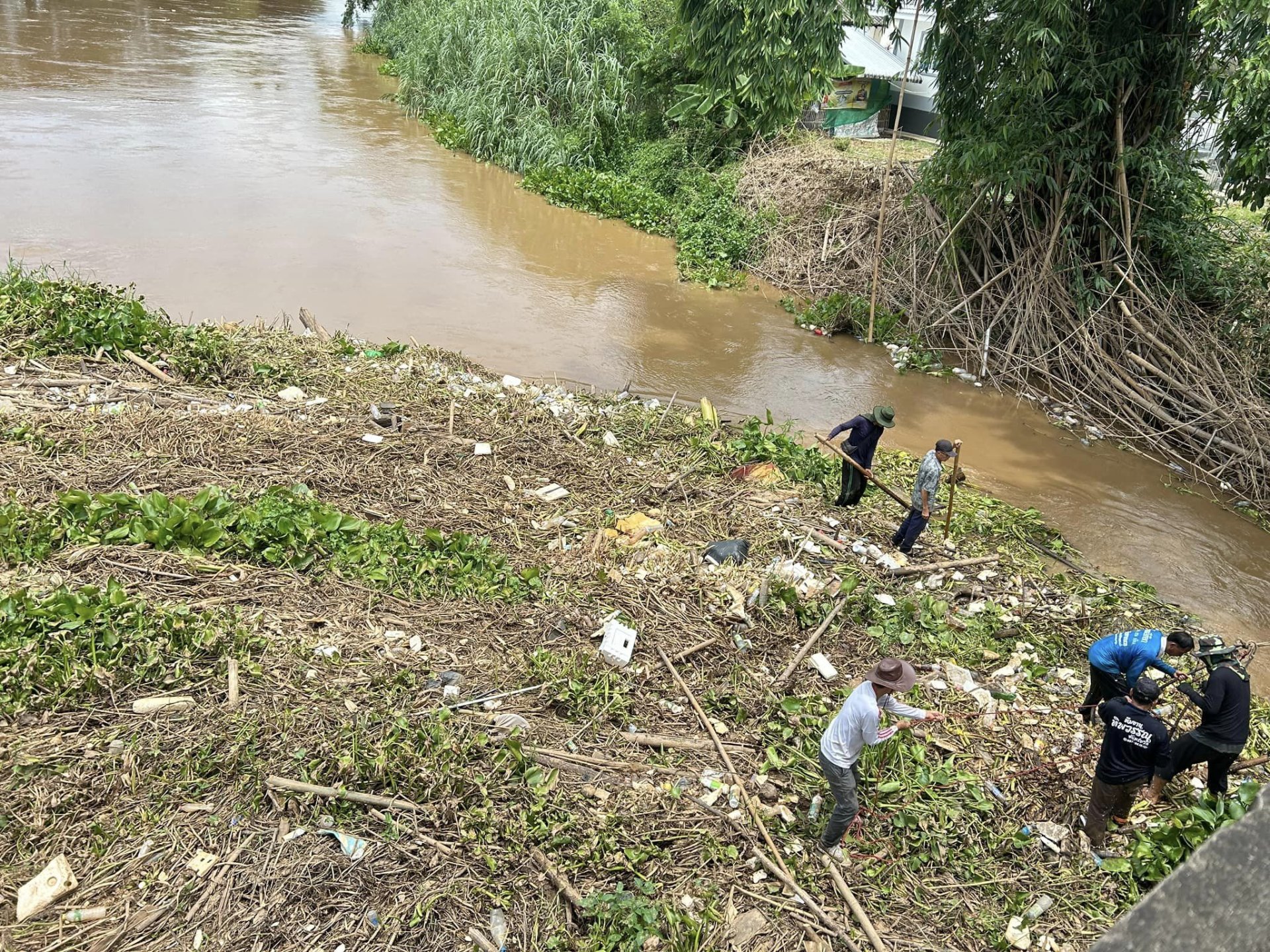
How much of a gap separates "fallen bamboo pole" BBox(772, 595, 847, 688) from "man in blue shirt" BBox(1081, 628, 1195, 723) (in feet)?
5.00

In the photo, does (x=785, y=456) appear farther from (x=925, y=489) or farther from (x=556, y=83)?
(x=556, y=83)

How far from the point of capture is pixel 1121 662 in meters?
5.14

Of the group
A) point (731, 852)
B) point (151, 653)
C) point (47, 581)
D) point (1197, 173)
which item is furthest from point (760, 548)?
point (1197, 173)

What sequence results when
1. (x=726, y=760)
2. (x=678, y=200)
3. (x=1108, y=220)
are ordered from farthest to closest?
(x=678, y=200)
(x=1108, y=220)
(x=726, y=760)

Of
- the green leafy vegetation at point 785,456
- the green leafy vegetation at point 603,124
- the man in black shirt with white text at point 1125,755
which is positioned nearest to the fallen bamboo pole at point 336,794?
the man in black shirt with white text at point 1125,755

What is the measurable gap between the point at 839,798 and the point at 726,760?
27.4 inches

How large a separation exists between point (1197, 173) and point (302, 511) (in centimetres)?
1068

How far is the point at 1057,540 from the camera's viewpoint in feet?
25.9

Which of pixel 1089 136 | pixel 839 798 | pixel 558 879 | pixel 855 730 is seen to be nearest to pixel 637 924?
pixel 558 879

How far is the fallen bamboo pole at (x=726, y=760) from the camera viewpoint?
14.3 ft

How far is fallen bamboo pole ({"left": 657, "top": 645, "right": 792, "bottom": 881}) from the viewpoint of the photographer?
436 centimetres

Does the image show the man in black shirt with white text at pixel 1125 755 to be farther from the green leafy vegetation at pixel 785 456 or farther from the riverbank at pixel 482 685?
the green leafy vegetation at pixel 785 456

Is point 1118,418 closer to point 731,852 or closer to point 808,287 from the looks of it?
point 808,287

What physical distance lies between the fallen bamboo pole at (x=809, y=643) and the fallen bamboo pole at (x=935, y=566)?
0.79 meters
